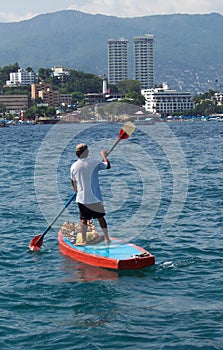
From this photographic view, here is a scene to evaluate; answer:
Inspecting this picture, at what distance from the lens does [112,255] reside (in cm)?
1686

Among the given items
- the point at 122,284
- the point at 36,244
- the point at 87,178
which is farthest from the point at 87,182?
the point at 36,244

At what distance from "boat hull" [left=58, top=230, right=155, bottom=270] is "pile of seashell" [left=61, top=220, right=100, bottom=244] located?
0.83 feet

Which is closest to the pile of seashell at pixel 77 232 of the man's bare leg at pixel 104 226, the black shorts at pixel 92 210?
the man's bare leg at pixel 104 226

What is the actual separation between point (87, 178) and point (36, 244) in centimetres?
326

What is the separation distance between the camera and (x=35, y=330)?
12969 millimetres

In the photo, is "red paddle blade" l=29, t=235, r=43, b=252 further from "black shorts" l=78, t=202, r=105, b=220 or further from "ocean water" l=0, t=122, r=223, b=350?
"black shorts" l=78, t=202, r=105, b=220

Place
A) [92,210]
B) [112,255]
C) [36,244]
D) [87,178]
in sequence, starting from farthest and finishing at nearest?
[36,244] < [92,210] < [87,178] < [112,255]

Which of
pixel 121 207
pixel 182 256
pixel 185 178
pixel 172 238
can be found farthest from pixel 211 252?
pixel 185 178

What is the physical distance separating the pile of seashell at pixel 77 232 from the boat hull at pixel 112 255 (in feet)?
0.83

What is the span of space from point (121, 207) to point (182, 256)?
9.29m

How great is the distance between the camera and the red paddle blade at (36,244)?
19.2m

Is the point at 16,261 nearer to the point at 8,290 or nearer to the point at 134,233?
the point at 8,290

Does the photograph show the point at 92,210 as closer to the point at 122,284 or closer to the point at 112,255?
the point at 112,255

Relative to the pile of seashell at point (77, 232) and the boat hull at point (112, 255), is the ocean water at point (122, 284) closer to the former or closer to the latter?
the boat hull at point (112, 255)
